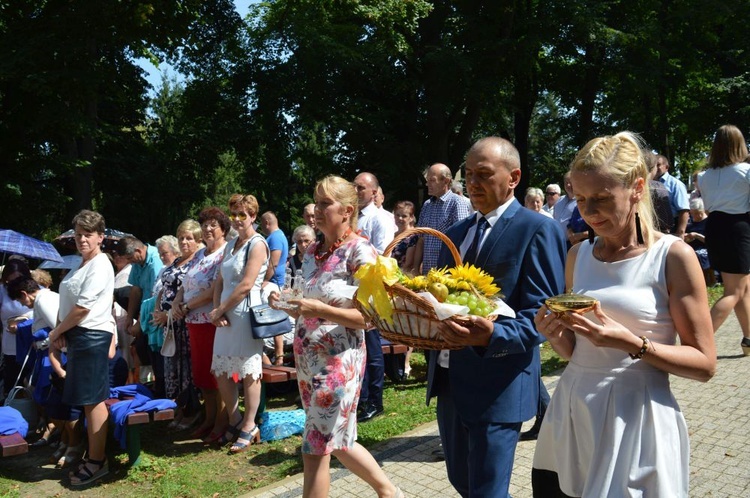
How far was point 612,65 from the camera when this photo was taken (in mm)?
23906

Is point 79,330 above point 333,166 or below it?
below

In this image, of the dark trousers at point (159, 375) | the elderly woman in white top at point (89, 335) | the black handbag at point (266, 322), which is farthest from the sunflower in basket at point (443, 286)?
the dark trousers at point (159, 375)

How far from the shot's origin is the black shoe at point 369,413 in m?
6.29

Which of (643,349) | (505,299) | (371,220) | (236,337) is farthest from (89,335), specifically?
(643,349)

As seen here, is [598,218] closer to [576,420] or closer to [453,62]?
[576,420]

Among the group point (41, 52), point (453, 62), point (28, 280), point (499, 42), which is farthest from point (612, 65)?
point (28, 280)

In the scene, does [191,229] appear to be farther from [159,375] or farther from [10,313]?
[10,313]

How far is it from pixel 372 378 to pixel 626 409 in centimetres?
424

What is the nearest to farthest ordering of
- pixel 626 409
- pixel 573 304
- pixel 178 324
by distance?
pixel 573 304 → pixel 626 409 → pixel 178 324

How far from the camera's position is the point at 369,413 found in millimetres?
6332

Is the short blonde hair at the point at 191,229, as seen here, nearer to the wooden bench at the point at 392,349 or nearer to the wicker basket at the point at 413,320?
the wooden bench at the point at 392,349

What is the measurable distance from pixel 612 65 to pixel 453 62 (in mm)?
6668

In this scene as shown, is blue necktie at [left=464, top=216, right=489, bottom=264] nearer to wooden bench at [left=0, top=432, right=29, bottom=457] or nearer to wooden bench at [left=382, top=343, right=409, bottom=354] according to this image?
wooden bench at [left=0, top=432, right=29, bottom=457]

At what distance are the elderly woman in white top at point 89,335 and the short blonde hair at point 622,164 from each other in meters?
4.34
